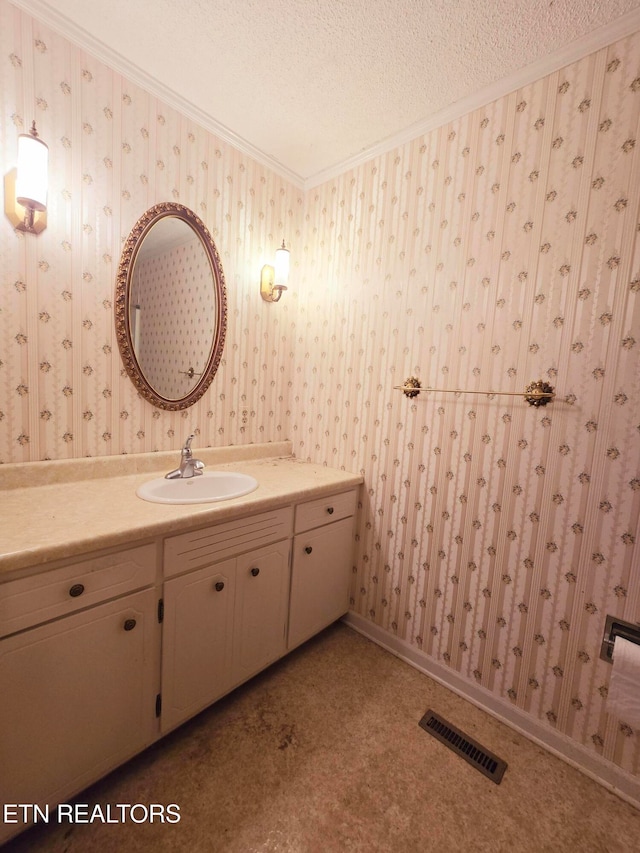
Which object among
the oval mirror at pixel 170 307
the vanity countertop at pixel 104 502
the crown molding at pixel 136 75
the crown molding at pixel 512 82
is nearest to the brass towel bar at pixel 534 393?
the vanity countertop at pixel 104 502

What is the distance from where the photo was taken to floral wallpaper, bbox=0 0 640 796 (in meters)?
1.21

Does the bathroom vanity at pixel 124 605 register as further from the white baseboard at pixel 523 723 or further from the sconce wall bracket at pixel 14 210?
the sconce wall bracket at pixel 14 210

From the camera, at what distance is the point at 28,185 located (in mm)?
1141

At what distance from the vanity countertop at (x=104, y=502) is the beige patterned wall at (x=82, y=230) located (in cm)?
7

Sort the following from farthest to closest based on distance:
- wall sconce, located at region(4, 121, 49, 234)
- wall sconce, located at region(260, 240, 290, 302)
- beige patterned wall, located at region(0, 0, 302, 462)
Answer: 1. wall sconce, located at region(260, 240, 290, 302)
2. beige patterned wall, located at region(0, 0, 302, 462)
3. wall sconce, located at region(4, 121, 49, 234)

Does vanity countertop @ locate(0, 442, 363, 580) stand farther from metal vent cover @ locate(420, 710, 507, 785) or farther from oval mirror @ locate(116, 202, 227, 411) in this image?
metal vent cover @ locate(420, 710, 507, 785)

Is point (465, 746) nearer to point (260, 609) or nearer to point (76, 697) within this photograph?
point (260, 609)

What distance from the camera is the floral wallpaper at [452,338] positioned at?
3.96 ft

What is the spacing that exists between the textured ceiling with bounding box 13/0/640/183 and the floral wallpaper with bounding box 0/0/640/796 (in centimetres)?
10

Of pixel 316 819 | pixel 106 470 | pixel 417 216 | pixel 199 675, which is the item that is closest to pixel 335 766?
pixel 316 819

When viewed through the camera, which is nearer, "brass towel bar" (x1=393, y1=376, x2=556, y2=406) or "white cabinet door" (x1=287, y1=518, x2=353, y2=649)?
"brass towel bar" (x1=393, y1=376, x2=556, y2=406)

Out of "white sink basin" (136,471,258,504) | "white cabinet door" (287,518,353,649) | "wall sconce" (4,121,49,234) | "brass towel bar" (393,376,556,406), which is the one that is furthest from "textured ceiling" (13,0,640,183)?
"white cabinet door" (287,518,353,649)

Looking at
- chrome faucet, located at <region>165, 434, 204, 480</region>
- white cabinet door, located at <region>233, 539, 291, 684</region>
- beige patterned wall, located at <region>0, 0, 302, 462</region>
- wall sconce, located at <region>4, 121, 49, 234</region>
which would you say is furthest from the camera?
chrome faucet, located at <region>165, 434, 204, 480</region>

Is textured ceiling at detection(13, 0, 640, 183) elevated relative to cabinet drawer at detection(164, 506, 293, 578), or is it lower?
elevated
